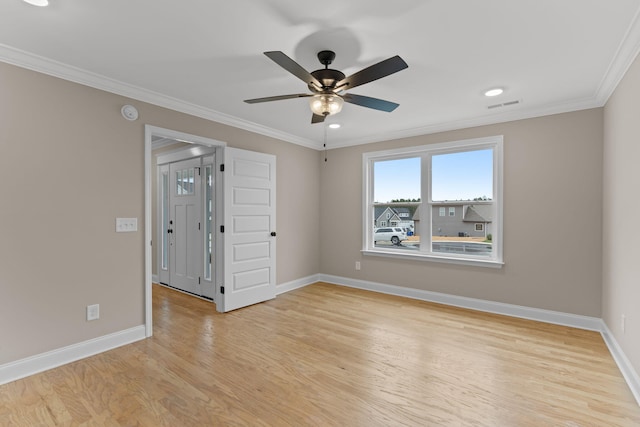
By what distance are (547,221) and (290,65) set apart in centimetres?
350

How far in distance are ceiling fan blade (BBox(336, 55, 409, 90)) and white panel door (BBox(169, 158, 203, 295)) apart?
10.3ft

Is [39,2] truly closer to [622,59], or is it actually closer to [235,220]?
[235,220]

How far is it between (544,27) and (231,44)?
2210mm

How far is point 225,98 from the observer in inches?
131

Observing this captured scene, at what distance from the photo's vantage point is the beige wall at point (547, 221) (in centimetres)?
333

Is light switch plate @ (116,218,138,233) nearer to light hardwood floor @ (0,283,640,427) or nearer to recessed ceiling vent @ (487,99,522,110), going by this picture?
light hardwood floor @ (0,283,640,427)

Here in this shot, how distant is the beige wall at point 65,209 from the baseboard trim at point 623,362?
4.28m

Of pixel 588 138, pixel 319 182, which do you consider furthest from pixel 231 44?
pixel 588 138

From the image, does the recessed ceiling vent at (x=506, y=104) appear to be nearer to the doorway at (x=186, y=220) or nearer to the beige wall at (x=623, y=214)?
the beige wall at (x=623, y=214)

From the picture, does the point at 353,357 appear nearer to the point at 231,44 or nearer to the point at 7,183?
the point at 231,44

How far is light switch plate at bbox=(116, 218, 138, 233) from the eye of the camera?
2.98 metres

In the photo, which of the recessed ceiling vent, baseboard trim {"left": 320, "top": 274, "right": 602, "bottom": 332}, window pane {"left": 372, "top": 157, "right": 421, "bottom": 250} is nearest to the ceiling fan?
the recessed ceiling vent

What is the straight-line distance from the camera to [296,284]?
5.12 metres

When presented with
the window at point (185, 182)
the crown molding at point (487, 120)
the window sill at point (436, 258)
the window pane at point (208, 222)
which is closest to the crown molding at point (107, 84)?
the window pane at point (208, 222)
